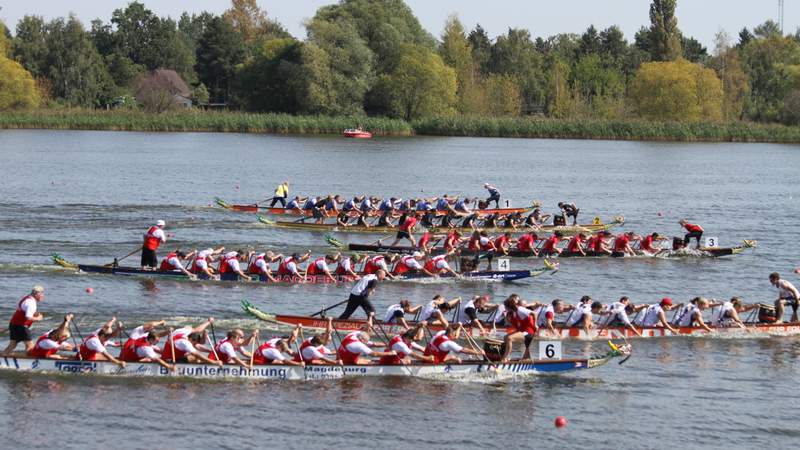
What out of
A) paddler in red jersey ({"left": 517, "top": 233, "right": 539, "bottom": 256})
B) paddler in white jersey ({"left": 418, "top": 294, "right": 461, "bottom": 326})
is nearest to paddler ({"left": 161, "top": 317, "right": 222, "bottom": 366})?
paddler in white jersey ({"left": 418, "top": 294, "right": 461, "bottom": 326})

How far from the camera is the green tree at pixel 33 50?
109688 mm

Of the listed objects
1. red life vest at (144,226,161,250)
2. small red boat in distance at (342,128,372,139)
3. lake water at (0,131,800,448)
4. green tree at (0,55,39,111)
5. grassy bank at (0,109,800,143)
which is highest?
green tree at (0,55,39,111)

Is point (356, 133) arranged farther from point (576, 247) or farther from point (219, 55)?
point (576, 247)

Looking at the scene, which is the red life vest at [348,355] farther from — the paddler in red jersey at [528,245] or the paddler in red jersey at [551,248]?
the paddler in red jersey at [551,248]

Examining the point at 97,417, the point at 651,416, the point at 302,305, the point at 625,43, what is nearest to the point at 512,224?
the point at 302,305

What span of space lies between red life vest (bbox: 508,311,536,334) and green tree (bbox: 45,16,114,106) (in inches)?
3546

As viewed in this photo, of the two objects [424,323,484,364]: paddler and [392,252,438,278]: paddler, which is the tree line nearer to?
[392,252,438,278]: paddler

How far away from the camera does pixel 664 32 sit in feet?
389

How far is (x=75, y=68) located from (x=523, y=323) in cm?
9188

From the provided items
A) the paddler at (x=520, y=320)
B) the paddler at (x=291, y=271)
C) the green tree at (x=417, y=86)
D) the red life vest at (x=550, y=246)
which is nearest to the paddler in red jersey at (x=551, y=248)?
the red life vest at (x=550, y=246)

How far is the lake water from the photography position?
60.1 feet

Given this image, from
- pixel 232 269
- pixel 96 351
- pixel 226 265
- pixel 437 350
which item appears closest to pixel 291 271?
pixel 232 269

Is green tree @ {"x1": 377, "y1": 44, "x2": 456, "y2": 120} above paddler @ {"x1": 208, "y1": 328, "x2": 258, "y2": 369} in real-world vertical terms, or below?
above

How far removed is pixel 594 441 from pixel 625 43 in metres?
129
